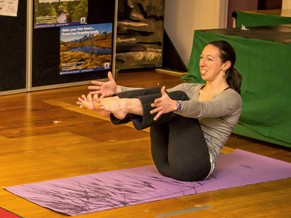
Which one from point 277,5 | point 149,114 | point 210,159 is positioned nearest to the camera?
point 149,114

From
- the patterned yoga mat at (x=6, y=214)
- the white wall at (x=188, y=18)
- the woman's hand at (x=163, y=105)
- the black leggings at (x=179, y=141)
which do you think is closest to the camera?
the patterned yoga mat at (x=6, y=214)

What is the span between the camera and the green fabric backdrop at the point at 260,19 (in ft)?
19.3

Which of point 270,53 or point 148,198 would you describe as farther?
point 270,53

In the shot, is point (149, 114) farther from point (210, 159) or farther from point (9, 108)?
point (9, 108)

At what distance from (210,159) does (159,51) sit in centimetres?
363

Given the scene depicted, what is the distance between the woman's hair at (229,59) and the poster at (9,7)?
2.35 metres

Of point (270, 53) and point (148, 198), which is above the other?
point (270, 53)

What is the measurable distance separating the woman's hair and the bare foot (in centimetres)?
62

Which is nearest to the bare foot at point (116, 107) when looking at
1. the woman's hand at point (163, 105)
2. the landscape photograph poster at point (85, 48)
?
the woman's hand at point (163, 105)

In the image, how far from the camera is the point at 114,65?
21.8ft

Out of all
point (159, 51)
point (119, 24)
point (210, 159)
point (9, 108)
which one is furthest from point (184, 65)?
point (210, 159)

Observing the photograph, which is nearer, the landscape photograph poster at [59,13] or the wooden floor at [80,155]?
the wooden floor at [80,155]

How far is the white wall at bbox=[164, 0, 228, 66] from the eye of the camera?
7.09 metres

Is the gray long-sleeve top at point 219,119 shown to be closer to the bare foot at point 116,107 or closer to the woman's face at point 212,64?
the woman's face at point 212,64
